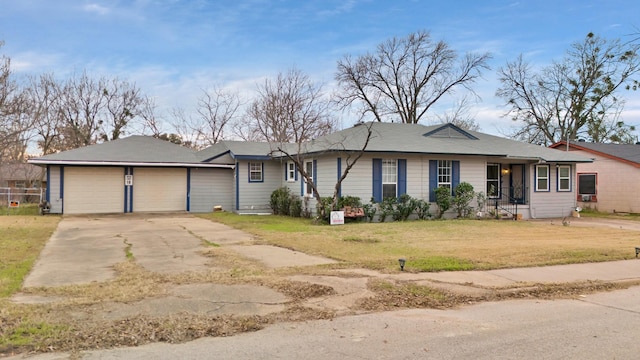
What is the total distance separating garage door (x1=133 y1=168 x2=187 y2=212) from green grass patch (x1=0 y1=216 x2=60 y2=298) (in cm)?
634

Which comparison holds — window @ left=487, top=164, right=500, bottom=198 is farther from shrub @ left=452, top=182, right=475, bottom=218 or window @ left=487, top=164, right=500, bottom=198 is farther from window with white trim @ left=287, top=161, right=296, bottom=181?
window with white trim @ left=287, top=161, right=296, bottom=181

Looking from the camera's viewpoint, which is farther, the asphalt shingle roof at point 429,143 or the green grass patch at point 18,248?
the asphalt shingle roof at point 429,143

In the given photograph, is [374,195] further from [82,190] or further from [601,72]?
[601,72]

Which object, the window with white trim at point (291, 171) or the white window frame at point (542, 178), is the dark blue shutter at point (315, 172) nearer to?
the window with white trim at point (291, 171)

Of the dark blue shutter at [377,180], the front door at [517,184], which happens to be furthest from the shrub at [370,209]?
the front door at [517,184]

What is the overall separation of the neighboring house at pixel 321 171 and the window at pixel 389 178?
Result: 42 millimetres

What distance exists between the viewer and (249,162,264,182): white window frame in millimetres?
25875

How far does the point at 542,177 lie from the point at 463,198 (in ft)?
18.3

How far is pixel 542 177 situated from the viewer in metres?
23.8

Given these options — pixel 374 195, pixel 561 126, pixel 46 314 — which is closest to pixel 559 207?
pixel 374 195

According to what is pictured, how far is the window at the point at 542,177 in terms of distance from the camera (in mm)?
23677

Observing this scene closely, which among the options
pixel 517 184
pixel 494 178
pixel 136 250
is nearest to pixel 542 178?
pixel 517 184

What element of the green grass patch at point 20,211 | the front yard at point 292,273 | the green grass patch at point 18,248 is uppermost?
the green grass patch at point 20,211

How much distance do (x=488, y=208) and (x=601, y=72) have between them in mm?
25314
